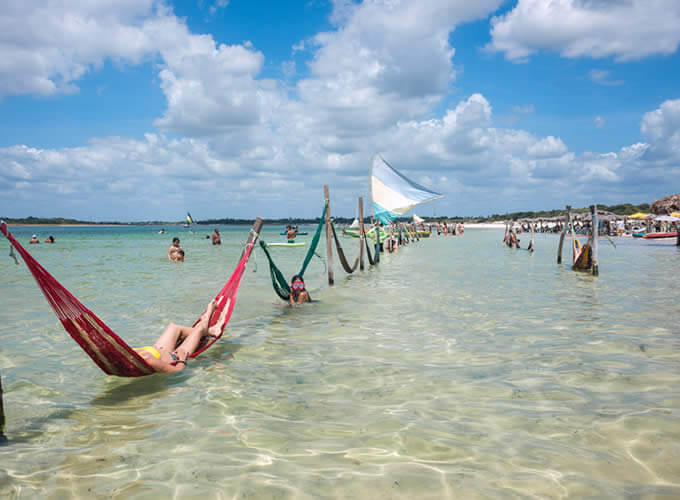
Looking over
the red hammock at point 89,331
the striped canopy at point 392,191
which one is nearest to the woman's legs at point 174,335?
the red hammock at point 89,331

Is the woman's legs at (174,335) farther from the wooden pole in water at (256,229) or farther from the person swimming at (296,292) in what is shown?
the person swimming at (296,292)

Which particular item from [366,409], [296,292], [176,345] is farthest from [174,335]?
[296,292]

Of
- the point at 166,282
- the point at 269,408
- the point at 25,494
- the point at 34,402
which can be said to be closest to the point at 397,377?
the point at 269,408

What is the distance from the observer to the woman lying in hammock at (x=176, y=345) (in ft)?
14.8

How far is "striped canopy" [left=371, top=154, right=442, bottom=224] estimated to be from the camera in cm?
2353

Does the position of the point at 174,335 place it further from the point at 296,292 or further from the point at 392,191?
the point at 392,191

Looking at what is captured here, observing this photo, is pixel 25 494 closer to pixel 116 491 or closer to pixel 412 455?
pixel 116 491

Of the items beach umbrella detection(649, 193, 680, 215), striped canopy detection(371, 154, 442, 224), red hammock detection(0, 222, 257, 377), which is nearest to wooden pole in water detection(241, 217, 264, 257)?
red hammock detection(0, 222, 257, 377)

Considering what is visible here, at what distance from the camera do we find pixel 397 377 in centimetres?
455

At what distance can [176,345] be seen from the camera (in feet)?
17.4

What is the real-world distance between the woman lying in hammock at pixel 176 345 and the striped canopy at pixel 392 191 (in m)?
18.2

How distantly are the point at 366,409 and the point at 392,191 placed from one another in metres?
20.9

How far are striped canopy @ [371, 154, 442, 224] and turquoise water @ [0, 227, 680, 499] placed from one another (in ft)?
52.0

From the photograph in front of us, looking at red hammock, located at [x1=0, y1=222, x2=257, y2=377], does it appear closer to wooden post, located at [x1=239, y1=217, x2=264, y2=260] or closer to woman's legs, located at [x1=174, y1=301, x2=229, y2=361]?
woman's legs, located at [x1=174, y1=301, x2=229, y2=361]
